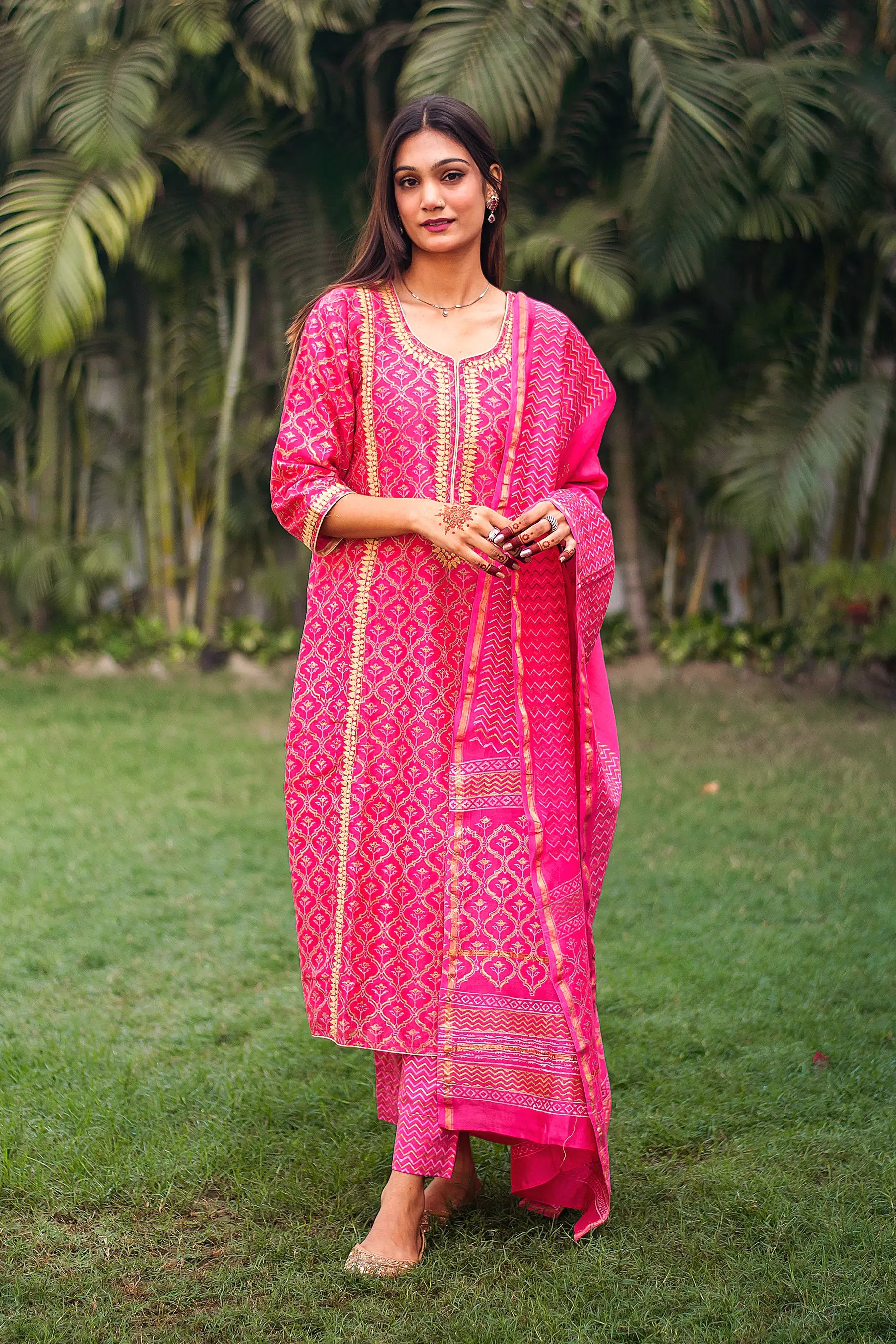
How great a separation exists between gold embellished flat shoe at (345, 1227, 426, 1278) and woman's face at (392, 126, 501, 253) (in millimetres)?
1676

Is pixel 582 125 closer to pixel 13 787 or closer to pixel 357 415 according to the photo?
pixel 13 787

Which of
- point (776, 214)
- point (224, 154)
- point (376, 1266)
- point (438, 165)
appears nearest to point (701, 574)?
point (776, 214)

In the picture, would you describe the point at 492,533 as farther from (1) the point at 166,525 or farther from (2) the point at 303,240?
(1) the point at 166,525

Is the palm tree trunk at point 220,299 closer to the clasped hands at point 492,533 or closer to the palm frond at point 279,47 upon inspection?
the palm frond at point 279,47

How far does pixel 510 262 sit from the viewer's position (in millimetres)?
7098

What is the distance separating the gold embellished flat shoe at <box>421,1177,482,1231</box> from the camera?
7.78ft

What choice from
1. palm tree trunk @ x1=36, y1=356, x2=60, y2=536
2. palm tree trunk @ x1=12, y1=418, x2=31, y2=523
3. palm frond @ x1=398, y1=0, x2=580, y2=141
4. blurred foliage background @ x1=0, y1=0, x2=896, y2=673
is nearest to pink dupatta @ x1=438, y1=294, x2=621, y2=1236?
palm frond @ x1=398, y1=0, x2=580, y2=141

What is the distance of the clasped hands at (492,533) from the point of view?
2.09m

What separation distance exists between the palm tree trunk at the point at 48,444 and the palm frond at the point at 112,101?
5.72 feet

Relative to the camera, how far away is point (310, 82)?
714cm

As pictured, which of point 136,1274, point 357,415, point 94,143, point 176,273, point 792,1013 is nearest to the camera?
point 136,1274

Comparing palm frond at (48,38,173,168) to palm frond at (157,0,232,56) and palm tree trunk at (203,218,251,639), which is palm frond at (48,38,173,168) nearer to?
palm frond at (157,0,232,56)

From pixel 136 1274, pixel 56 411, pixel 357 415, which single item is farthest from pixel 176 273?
pixel 136 1274

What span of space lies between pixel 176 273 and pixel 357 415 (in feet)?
21.2
